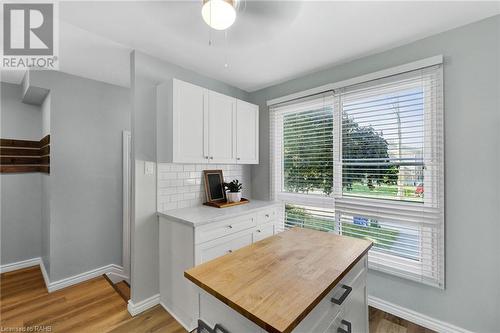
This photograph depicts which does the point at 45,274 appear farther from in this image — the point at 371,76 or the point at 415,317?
the point at 371,76

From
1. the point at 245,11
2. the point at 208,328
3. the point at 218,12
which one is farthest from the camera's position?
the point at 245,11

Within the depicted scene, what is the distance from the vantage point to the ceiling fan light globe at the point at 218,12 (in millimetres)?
1185

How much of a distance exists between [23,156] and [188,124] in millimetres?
2583

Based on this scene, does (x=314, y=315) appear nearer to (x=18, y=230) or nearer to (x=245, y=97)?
(x=245, y=97)

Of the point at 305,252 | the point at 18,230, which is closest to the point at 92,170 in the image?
the point at 18,230

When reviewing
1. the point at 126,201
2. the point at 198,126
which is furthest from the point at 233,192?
the point at 126,201

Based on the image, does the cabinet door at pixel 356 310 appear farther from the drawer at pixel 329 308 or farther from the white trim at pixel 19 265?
the white trim at pixel 19 265

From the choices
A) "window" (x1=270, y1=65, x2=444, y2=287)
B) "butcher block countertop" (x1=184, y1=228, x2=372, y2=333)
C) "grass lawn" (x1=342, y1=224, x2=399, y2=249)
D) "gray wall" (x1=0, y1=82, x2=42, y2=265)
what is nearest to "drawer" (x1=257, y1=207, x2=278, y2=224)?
"window" (x1=270, y1=65, x2=444, y2=287)

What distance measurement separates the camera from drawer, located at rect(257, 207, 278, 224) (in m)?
2.52

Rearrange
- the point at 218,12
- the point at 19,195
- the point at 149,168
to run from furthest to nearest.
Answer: the point at 19,195 < the point at 149,168 < the point at 218,12

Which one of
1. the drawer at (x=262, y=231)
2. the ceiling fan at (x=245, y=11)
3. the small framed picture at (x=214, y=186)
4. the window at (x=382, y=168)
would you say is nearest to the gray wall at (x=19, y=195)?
the small framed picture at (x=214, y=186)

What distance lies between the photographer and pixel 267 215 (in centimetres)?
263

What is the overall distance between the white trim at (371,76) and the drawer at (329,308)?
1775 mm

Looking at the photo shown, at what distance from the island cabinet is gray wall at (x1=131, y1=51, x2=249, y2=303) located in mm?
94
